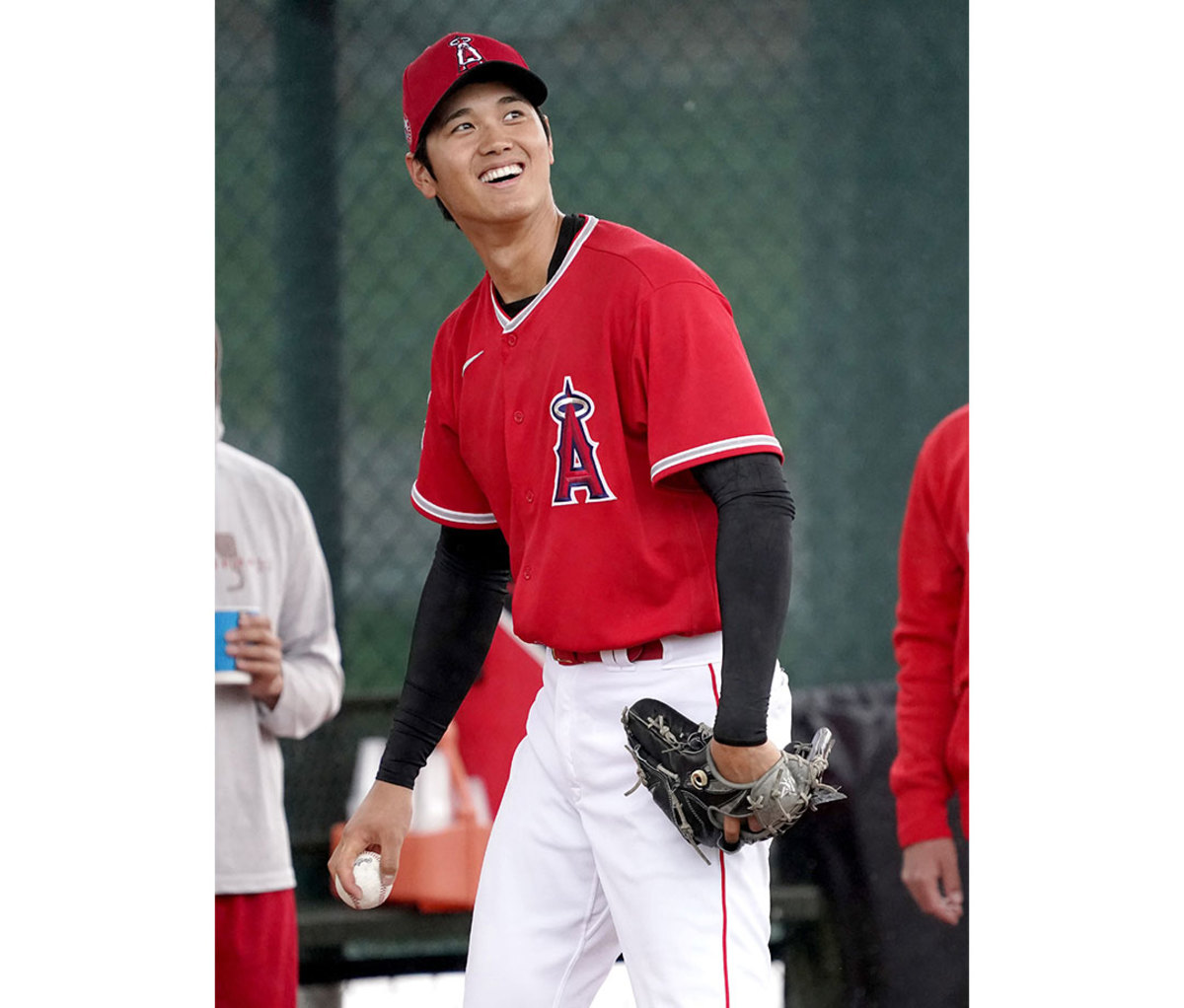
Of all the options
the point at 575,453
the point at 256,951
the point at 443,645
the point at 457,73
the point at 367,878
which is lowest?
the point at 256,951

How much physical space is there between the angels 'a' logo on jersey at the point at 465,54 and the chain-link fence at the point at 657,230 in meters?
0.51

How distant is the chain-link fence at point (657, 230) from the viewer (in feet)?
7.45

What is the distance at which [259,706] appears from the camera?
7.30 ft

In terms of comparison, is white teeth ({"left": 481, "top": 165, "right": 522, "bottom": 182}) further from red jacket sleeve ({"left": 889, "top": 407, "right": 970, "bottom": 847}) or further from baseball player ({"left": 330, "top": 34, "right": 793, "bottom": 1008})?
red jacket sleeve ({"left": 889, "top": 407, "right": 970, "bottom": 847})

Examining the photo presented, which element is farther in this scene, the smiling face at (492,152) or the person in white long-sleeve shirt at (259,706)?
the person in white long-sleeve shirt at (259,706)

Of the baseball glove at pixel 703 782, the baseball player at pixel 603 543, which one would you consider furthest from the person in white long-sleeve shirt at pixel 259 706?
the baseball glove at pixel 703 782

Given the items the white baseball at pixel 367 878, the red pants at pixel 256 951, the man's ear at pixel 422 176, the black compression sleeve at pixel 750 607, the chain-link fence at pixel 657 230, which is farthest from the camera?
the chain-link fence at pixel 657 230

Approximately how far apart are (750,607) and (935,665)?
0.93m

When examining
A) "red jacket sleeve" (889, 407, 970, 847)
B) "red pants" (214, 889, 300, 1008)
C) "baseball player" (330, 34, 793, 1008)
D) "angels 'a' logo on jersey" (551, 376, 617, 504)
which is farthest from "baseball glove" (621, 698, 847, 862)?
"red pants" (214, 889, 300, 1008)

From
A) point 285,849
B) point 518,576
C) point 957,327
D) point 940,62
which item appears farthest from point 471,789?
point 940,62

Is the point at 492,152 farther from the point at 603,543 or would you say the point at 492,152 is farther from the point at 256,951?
the point at 256,951

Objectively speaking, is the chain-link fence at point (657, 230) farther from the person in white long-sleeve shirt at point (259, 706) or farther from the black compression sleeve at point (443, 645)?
the black compression sleeve at point (443, 645)

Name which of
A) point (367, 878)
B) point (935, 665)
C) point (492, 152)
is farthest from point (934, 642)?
point (492, 152)
